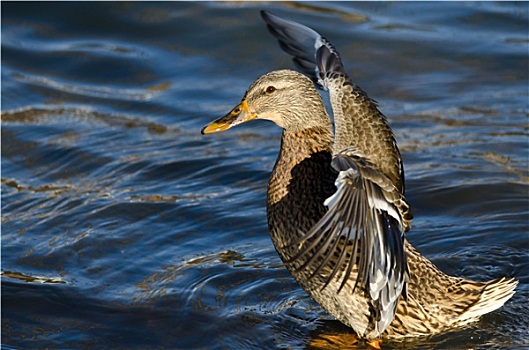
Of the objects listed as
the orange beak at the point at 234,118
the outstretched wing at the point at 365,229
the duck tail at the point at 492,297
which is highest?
the orange beak at the point at 234,118

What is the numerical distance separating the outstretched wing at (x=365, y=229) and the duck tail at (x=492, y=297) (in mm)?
633

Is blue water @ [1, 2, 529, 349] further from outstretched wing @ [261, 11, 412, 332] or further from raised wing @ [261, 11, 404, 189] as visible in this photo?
raised wing @ [261, 11, 404, 189]

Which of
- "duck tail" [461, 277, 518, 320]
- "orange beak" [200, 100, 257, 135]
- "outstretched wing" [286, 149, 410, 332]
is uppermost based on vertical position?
"orange beak" [200, 100, 257, 135]

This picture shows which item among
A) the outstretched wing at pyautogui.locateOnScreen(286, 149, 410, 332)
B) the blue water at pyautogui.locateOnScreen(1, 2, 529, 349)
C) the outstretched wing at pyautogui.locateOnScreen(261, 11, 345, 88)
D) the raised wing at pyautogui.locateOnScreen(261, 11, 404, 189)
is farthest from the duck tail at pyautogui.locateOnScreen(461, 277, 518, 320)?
the outstretched wing at pyautogui.locateOnScreen(261, 11, 345, 88)

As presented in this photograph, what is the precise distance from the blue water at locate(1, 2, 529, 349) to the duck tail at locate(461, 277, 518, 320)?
0.19m

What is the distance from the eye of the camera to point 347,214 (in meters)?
4.51

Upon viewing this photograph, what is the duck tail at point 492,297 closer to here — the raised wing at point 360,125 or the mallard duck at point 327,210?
the mallard duck at point 327,210

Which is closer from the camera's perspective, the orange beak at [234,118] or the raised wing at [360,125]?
the raised wing at [360,125]

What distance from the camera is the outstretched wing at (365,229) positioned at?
449 centimetres

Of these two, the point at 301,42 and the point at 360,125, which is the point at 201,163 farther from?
the point at 360,125

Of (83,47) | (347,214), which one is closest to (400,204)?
(347,214)

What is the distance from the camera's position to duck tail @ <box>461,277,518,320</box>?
5.62 meters

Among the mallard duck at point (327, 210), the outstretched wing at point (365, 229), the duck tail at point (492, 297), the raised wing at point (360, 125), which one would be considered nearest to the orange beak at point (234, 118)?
the mallard duck at point (327, 210)

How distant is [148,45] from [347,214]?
21.6ft
